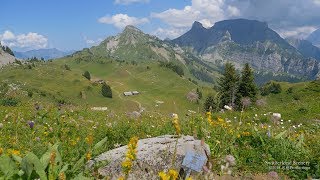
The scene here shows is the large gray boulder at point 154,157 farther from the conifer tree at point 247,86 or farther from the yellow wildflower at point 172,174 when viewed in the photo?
the conifer tree at point 247,86

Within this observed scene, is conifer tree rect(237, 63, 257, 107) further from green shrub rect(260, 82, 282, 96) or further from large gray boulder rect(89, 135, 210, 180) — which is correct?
green shrub rect(260, 82, 282, 96)

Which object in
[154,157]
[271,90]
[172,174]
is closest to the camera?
[172,174]

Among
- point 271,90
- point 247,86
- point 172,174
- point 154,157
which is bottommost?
point 271,90

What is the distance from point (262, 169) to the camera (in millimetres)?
8156

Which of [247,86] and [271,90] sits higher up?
[247,86]

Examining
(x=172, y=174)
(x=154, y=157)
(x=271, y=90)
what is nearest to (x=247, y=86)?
(x=154, y=157)

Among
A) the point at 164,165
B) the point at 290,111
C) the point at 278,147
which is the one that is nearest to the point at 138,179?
the point at 164,165

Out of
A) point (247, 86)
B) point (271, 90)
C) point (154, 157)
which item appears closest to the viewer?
point (154, 157)

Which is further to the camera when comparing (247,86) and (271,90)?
(271,90)

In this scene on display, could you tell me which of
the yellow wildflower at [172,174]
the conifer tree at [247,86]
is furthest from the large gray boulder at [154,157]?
the conifer tree at [247,86]

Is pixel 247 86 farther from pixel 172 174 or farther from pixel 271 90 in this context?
pixel 271 90

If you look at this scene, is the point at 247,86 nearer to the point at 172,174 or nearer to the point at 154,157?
the point at 154,157

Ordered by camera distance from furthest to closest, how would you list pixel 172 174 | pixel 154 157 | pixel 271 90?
pixel 271 90
pixel 154 157
pixel 172 174

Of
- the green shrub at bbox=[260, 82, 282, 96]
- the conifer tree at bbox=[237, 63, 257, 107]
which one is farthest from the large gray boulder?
the green shrub at bbox=[260, 82, 282, 96]
